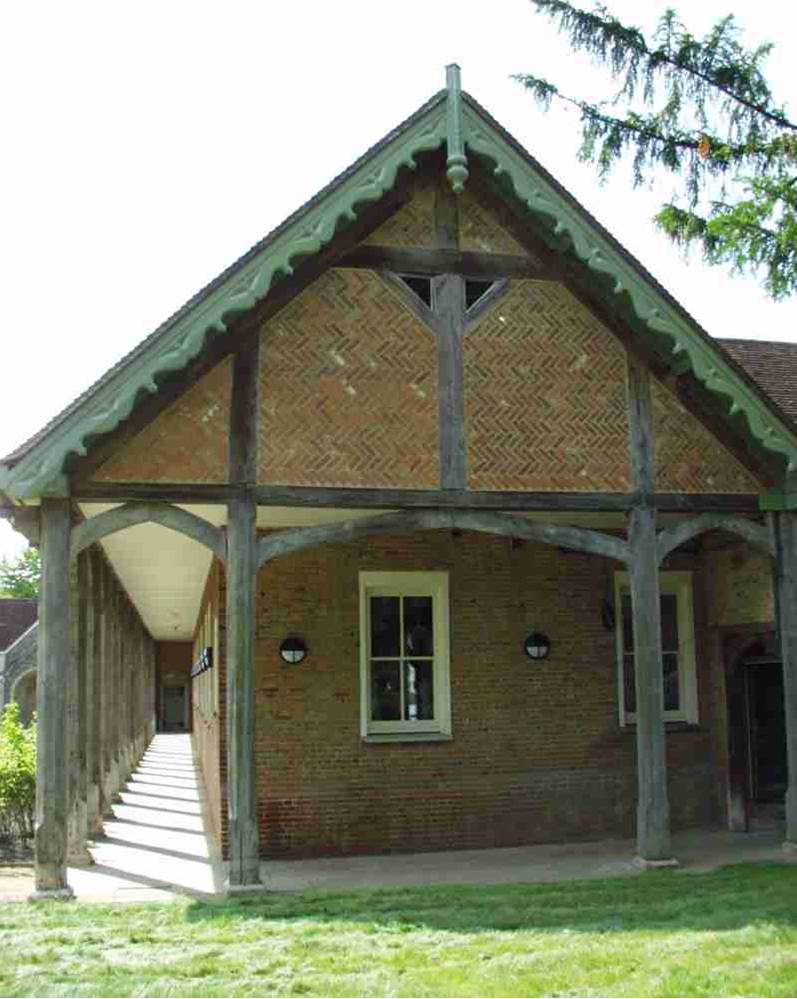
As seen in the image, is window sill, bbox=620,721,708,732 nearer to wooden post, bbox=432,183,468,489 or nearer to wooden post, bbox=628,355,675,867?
wooden post, bbox=628,355,675,867

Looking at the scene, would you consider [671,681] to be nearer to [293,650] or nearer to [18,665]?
[293,650]

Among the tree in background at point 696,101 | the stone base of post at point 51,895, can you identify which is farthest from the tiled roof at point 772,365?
the stone base of post at point 51,895

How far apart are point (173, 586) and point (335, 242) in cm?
1115

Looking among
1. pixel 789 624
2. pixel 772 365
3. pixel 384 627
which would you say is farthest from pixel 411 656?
pixel 772 365

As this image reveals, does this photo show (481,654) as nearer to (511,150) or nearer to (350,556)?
(350,556)

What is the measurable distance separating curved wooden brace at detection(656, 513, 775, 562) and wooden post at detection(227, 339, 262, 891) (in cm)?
397

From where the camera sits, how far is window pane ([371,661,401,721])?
1321 cm

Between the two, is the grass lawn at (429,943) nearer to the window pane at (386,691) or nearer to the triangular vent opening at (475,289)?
the window pane at (386,691)

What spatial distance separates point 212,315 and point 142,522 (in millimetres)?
1895

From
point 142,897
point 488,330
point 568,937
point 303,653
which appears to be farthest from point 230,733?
point 488,330

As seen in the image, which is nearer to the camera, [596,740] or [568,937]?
[568,937]

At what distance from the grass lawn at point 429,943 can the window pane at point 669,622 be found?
4.60 m

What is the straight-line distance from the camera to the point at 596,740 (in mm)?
13633

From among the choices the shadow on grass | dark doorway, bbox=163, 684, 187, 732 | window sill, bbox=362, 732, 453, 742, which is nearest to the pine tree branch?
window sill, bbox=362, 732, 453, 742
